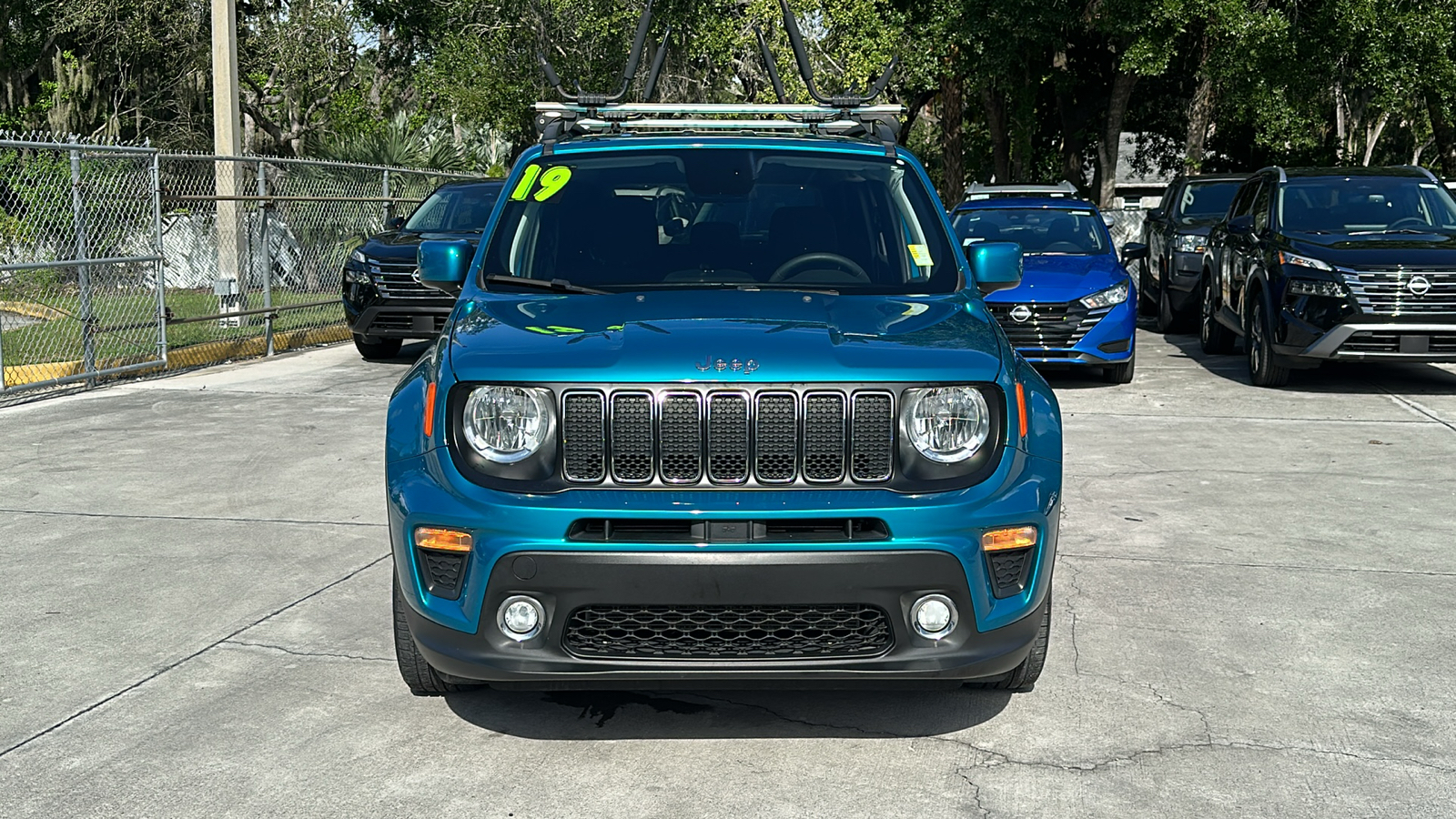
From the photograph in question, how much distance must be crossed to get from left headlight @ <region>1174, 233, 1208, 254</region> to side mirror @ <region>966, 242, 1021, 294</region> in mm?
12226

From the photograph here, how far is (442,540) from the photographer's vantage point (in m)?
4.01

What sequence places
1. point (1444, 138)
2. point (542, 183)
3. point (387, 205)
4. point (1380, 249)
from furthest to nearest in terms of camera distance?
point (1444, 138)
point (387, 205)
point (1380, 249)
point (542, 183)

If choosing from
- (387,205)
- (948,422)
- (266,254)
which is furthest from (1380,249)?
(387,205)

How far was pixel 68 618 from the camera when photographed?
5676 millimetres

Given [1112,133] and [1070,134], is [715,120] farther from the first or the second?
[1070,134]

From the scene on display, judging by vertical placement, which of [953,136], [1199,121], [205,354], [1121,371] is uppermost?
[1199,121]

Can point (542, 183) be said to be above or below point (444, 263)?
above

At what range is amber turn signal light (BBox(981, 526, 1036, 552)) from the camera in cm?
400

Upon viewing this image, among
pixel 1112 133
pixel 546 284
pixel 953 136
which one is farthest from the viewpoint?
pixel 953 136

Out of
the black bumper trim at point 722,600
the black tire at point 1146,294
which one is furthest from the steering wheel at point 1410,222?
the black bumper trim at point 722,600

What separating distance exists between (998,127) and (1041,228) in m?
19.4

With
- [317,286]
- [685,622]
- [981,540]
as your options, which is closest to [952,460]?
[981,540]

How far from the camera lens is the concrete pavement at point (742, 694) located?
159 inches

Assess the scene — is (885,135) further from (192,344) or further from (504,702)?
(192,344)
